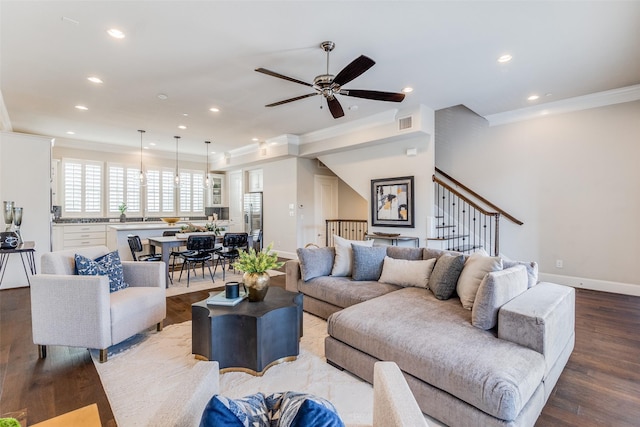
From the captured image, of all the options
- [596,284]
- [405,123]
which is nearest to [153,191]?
[405,123]

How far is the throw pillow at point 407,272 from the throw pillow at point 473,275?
0.48 metres

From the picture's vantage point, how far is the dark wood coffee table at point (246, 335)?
231 cm

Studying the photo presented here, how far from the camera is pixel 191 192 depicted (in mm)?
9406

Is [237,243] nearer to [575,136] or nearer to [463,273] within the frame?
[463,273]

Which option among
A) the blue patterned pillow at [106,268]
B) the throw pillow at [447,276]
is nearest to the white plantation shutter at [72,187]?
the blue patterned pillow at [106,268]

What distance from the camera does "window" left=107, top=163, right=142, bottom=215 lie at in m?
7.96

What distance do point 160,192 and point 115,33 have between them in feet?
21.3

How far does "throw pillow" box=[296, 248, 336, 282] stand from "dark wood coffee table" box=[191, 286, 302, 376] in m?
1.06

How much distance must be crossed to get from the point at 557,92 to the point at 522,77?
1.02 m

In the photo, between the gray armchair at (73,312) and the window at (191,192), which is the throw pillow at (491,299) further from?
the window at (191,192)

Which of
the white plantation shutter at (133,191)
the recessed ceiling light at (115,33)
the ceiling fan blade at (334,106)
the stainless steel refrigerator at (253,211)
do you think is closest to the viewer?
the recessed ceiling light at (115,33)

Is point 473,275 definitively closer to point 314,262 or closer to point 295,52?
point 314,262

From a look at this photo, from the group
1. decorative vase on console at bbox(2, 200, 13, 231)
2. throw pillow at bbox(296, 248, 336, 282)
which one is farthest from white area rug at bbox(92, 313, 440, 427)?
decorative vase on console at bbox(2, 200, 13, 231)

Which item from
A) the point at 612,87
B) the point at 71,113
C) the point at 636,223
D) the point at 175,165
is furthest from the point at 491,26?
the point at 175,165
